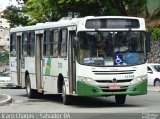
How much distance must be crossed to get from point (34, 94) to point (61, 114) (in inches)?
345

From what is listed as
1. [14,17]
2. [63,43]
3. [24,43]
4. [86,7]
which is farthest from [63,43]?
[14,17]

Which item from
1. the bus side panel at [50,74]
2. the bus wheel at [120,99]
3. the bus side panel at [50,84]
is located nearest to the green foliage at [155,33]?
the bus side panel at [50,74]

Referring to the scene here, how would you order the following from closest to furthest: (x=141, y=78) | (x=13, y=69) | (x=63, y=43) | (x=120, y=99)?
(x=141, y=78) < (x=63, y=43) < (x=120, y=99) < (x=13, y=69)

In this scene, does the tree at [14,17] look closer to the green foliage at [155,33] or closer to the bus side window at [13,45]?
the green foliage at [155,33]

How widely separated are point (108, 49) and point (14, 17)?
3573 centimetres

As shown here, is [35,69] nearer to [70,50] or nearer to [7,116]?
[70,50]

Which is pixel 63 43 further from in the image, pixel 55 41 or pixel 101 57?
pixel 101 57

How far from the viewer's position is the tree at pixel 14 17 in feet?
171

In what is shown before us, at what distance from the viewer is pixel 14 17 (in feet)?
179

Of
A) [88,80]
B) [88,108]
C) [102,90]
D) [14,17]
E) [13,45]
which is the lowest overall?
[88,108]

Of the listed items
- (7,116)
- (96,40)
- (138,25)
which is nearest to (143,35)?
(138,25)

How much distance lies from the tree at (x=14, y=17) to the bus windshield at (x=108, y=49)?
32.4 m

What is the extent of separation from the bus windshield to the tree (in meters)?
32.4

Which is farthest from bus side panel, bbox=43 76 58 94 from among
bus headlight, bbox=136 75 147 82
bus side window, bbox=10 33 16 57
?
bus side window, bbox=10 33 16 57
